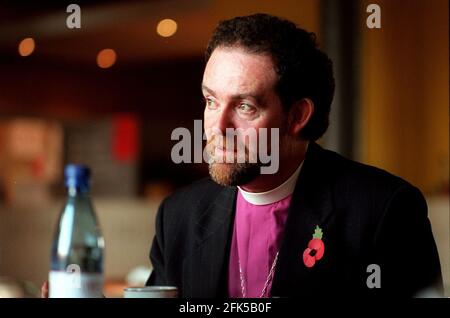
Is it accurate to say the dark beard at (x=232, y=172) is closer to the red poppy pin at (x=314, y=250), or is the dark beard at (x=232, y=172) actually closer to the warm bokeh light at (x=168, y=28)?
the red poppy pin at (x=314, y=250)

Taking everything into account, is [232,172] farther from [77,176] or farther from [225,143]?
[77,176]

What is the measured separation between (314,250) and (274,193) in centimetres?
10

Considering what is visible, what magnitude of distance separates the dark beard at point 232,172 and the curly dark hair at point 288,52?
0.08m

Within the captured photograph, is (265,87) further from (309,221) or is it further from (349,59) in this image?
(349,59)

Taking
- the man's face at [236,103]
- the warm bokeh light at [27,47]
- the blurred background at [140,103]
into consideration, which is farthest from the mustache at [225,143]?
the warm bokeh light at [27,47]

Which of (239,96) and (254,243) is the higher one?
(239,96)

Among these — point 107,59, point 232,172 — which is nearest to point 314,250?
point 232,172

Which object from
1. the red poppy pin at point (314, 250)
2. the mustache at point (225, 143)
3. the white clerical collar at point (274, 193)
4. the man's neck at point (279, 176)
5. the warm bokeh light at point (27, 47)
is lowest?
the red poppy pin at point (314, 250)

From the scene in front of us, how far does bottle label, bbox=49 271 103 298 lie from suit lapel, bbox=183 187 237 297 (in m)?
0.18

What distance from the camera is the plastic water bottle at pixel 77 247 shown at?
0.86m

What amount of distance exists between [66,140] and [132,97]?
0.58 meters

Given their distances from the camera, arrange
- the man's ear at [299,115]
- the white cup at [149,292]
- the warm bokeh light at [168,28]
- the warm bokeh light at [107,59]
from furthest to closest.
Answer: the warm bokeh light at [107,59], the warm bokeh light at [168,28], the man's ear at [299,115], the white cup at [149,292]

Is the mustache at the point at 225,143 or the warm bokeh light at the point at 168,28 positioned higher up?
the warm bokeh light at the point at 168,28

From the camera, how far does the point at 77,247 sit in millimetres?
922
